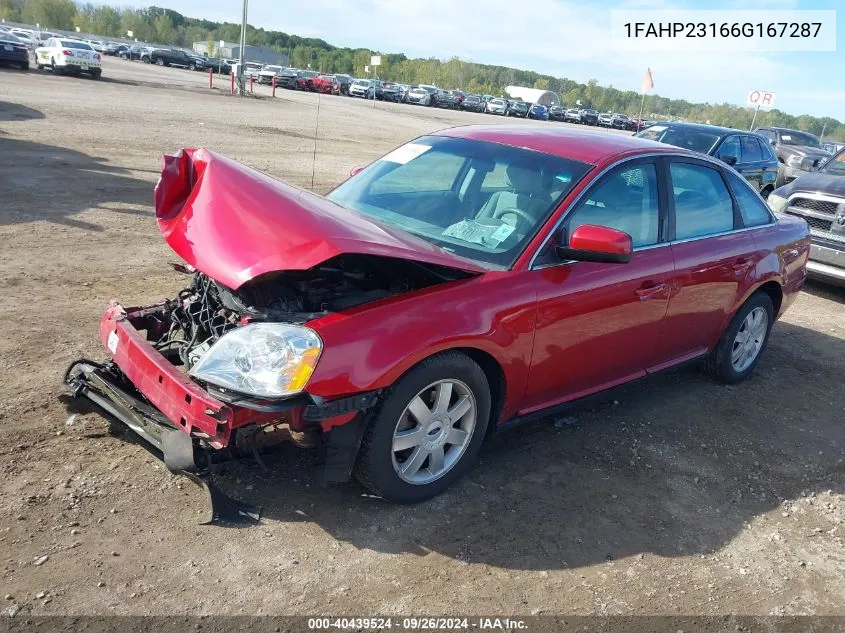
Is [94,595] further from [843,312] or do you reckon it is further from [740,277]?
[843,312]

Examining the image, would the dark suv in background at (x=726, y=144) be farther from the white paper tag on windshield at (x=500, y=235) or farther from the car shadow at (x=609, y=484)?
the white paper tag on windshield at (x=500, y=235)

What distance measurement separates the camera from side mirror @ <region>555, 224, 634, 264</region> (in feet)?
11.3

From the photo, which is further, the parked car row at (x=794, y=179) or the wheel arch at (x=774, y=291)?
the parked car row at (x=794, y=179)

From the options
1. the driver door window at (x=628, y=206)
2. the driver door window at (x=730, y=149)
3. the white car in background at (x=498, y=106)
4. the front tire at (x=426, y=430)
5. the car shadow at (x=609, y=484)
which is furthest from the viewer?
the white car in background at (x=498, y=106)

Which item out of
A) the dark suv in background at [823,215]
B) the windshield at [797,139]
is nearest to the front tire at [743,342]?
the dark suv in background at [823,215]

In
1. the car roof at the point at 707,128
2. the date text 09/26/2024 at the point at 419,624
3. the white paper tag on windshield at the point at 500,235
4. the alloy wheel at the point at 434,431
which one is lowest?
the date text 09/26/2024 at the point at 419,624

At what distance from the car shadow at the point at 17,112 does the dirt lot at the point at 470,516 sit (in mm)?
11337

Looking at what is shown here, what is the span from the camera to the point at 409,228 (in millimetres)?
3873

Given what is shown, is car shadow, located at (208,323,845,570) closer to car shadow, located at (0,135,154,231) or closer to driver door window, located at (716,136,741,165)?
car shadow, located at (0,135,154,231)

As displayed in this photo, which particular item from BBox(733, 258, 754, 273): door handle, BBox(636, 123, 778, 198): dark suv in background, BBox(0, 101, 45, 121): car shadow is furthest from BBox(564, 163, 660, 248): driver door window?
BBox(0, 101, 45, 121): car shadow

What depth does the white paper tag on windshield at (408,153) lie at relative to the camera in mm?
4502

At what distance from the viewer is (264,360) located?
2.88 meters

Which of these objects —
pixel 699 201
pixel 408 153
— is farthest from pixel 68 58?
pixel 699 201

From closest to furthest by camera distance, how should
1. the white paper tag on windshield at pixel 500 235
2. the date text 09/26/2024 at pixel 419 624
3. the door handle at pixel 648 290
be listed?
the date text 09/26/2024 at pixel 419 624, the white paper tag on windshield at pixel 500 235, the door handle at pixel 648 290
